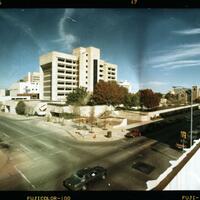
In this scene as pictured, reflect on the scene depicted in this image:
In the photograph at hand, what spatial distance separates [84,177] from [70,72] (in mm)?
2737

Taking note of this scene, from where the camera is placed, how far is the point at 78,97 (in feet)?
16.0

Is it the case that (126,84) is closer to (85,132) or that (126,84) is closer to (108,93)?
(108,93)

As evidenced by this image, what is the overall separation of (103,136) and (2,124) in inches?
97.6

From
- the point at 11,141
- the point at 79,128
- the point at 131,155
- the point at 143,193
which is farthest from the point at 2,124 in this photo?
the point at 143,193

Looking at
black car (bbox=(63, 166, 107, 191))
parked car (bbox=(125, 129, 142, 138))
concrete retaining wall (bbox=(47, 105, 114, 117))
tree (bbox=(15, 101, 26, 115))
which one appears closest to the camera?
black car (bbox=(63, 166, 107, 191))

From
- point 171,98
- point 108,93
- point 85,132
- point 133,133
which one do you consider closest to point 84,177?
point 85,132

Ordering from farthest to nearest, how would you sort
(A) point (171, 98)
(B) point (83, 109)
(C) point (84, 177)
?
1. (A) point (171, 98)
2. (B) point (83, 109)
3. (C) point (84, 177)

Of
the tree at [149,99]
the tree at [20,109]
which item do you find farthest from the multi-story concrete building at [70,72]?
the tree at [149,99]

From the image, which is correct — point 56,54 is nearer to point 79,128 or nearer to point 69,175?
point 79,128

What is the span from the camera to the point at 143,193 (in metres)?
3.95

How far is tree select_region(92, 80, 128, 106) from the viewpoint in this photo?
500cm

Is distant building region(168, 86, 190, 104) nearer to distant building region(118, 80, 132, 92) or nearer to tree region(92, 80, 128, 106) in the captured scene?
distant building region(118, 80, 132, 92)

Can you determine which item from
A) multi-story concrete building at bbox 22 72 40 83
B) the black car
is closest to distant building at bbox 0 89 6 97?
multi-story concrete building at bbox 22 72 40 83

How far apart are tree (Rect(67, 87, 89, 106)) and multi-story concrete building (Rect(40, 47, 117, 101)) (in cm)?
11
